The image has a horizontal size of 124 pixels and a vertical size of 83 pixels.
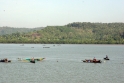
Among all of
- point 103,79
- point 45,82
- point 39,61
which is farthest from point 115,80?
point 39,61

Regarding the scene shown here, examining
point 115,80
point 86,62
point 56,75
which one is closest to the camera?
point 115,80

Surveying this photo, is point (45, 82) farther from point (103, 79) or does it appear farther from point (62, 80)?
point (103, 79)

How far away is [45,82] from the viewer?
108 feet

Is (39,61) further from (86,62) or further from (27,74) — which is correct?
(27,74)

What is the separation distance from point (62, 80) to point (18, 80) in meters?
5.29

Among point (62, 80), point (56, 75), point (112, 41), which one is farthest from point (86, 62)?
point (112, 41)

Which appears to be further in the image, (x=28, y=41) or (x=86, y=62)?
(x=28, y=41)

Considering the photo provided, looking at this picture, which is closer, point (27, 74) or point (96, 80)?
point (96, 80)

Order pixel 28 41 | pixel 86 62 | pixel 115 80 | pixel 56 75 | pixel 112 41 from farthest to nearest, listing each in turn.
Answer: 1. pixel 28 41
2. pixel 112 41
3. pixel 86 62
4. pixel 56 75
5. pixel 115 80

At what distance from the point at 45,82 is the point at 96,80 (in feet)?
20.8

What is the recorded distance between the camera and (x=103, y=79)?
35.6 m

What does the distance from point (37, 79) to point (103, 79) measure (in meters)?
8.21

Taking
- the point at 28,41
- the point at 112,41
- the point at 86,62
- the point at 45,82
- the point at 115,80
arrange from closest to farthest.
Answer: the point at 45,82
the point at 115,80
the point at 86,62
the point at 112,41
the point at 28,41

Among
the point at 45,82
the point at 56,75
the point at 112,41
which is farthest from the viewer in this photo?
the point at 112,41
